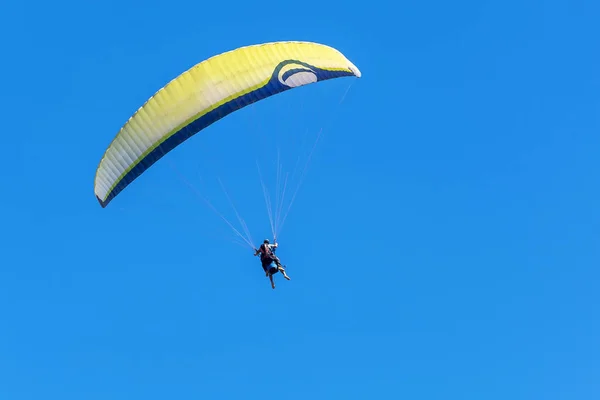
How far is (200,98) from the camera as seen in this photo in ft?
128

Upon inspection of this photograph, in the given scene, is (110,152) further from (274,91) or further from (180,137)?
(274,91)

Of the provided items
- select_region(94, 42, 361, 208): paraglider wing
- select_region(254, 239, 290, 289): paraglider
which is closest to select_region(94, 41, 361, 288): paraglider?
select_region(94, 42, 361, 208): paraglider wing

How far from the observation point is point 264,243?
41.4 meters

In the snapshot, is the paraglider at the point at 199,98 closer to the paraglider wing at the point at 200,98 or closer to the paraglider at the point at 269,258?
the paraglider wing at the point at 200,98

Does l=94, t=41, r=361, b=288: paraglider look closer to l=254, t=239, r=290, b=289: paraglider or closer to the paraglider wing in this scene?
the paraglider wing

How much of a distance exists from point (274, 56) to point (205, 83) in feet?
6.89

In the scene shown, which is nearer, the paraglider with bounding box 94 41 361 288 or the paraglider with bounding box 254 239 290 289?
the paraglider with bounding box 94 41 361 288

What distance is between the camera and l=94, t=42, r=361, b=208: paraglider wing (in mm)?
38906

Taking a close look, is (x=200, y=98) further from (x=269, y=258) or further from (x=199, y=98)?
(x=269, y=258)

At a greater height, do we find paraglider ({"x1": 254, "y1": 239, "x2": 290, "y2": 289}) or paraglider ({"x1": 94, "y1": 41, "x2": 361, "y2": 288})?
paraglider ({"x1": 94, "y1": 41, "x2": 361, "y2": 288})

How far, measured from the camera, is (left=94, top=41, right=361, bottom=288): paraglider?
38906mm

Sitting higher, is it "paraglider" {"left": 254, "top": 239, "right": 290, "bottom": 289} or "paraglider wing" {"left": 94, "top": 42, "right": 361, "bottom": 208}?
"paraglider wing" {"left": 94, "top": 42, "right": 361, "bottom": 208}

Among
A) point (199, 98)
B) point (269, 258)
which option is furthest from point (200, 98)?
point (269, 258)

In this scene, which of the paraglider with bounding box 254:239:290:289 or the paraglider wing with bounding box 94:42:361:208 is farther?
the paraglider with bounding box 254:239:290:289
